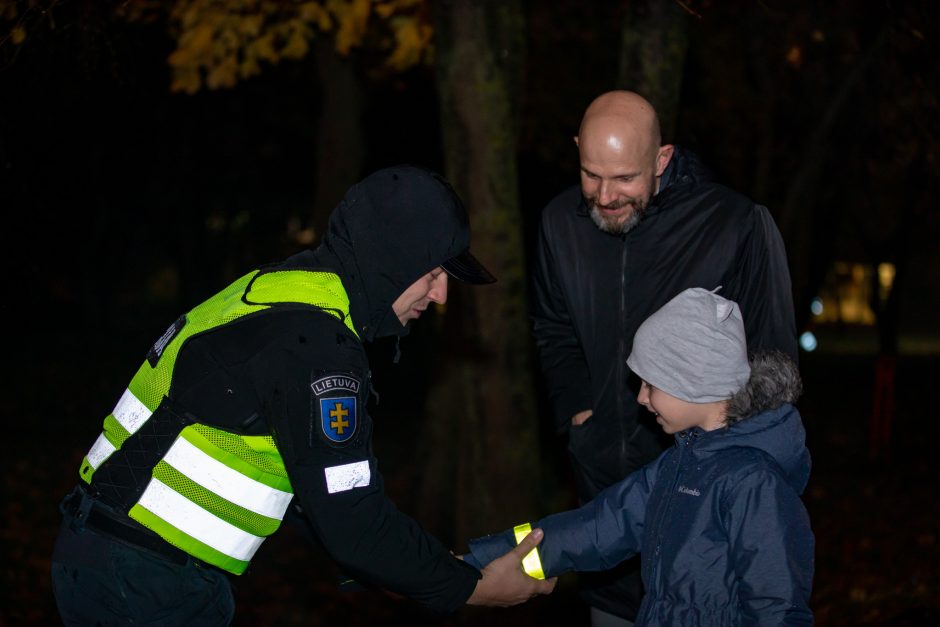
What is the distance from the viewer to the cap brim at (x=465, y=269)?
3.44 m

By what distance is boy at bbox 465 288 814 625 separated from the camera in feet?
10.7

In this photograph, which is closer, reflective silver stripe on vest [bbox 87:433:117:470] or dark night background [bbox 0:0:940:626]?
reflective silver stripe on vest [bbox 87:433:117:470]

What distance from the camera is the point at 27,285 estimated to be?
5.61 metres

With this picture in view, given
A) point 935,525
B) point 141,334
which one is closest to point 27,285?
point 935,525

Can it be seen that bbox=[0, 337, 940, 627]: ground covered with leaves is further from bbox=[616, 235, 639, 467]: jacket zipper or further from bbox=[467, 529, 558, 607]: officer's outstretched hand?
bbox=[616, 235, 639, 467]: jacket zipper

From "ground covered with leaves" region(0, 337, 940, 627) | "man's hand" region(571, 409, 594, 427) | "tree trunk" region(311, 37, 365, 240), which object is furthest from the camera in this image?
"tree trunk" region(311, 37, 365, 240)

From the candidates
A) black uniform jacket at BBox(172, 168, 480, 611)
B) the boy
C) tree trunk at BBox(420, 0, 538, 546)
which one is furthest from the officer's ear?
tree trunk at BBox(420, 0, 538, 546)

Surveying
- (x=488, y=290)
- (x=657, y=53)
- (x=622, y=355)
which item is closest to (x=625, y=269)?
(x=622, y=355)

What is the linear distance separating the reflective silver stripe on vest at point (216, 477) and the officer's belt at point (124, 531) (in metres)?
0.21

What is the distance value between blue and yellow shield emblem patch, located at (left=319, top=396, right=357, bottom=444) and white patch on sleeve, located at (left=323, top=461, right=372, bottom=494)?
0.09m

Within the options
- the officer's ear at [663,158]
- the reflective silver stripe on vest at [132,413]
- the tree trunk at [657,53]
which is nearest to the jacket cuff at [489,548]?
the reflective silver stripe on vest at [132,413]

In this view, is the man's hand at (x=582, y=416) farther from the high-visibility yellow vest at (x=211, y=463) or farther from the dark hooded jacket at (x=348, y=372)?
the high-visibility yellow vest at (x=211, y=463)

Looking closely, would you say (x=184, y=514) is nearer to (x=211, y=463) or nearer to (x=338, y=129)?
(x=211, y=463)

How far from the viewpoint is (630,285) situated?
14.1ft
